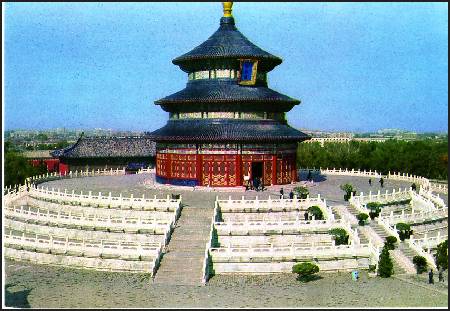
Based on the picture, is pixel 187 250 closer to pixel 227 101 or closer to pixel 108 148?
pixel 227 101

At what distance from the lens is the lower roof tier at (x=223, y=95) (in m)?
47.5

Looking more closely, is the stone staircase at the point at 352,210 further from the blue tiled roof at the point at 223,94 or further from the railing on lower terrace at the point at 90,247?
the blue tiled roof at the point at 223,94

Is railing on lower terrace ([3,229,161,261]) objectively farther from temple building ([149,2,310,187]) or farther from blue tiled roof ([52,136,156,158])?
blue tiled roof ([52,136,156,158])

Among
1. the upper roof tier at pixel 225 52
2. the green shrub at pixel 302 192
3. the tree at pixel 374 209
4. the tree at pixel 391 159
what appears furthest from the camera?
the tree at pixel 391 159

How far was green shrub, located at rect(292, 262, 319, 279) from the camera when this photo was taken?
2770 centimetres

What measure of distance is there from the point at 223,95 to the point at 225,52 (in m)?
4.52

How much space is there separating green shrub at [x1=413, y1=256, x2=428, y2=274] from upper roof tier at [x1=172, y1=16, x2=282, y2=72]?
82.0 feet

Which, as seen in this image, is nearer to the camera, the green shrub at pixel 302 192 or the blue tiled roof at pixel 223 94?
the green shrub at pixel 302 192

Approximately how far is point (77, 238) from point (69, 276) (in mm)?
5594

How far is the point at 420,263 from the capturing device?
2975 cm

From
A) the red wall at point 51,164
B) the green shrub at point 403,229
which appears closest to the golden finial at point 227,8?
the green shrub at point 403,229

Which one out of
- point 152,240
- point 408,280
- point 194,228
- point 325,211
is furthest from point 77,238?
point 408,280

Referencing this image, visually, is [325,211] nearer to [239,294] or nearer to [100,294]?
[239,294]

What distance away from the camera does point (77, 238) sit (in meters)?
34.2
